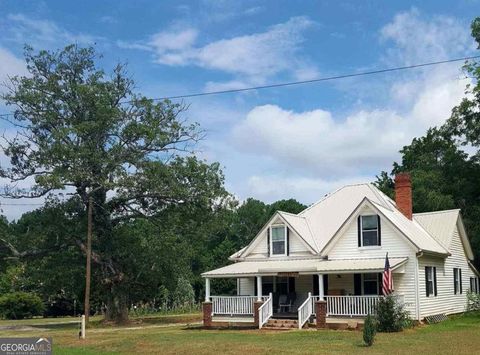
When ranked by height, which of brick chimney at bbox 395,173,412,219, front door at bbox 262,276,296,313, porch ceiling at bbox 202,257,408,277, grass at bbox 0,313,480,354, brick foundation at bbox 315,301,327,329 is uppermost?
brick chimney at bbox 395,173,412,219

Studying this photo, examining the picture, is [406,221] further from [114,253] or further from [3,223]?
[3,223]

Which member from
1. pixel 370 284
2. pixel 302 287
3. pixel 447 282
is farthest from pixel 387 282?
pixel 447 282

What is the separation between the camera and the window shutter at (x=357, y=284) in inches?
1203

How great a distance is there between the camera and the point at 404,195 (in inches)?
1350

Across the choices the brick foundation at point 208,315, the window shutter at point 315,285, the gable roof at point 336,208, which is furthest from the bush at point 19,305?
the window shutter at point 315,285

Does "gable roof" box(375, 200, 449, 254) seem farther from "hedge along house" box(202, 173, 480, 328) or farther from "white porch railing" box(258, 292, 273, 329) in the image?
"white porch railing" box(258, 292, 273, 329)

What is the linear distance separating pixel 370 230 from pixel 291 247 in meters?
4.34

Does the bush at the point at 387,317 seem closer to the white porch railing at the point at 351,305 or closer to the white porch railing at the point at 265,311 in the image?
the white porch railing at the point at 351,305

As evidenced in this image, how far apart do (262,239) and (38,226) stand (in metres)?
14.3

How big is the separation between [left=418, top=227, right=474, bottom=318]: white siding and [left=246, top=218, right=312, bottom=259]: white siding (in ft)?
18.5

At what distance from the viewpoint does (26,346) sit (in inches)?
522

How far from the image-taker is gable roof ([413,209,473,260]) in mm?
33750

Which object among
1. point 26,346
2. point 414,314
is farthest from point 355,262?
point 26,346

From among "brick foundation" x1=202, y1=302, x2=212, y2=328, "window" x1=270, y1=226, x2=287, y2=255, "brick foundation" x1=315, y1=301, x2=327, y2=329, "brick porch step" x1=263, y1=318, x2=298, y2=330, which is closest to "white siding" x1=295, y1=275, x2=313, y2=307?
"window" x1=270, y1=226, x2=287, y2=255
